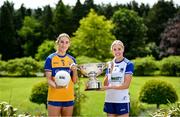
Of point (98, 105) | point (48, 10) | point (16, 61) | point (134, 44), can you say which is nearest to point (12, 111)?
point (98, 105)

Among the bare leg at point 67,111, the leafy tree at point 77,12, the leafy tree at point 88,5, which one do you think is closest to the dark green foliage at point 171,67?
the leafy tree at point 77,12

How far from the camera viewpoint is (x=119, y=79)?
20.3ft

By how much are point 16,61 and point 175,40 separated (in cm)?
1757

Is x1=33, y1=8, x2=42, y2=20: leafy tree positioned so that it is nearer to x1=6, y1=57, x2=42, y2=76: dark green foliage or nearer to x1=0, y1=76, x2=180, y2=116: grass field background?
x1=6, y1=57, x2=42, y2=76: dark green foliage

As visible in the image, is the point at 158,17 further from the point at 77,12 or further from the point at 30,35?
the point at 30,35

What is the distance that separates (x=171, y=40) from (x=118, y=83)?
39629 millimetres

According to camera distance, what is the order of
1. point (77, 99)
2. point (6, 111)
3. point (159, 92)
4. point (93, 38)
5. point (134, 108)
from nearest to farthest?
point (6, 111) < point (77, 99) < point (134, 108) < point (159, 92) < point (93, 38)

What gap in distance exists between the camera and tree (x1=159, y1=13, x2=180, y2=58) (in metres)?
44.5

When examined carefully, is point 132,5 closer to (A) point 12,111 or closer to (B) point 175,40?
(B) point 175,40

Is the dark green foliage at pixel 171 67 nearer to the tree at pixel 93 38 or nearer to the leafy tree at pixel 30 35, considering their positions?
the tree at pixel 93 38

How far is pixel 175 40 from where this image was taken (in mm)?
44688

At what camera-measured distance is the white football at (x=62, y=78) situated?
6129 millimetres

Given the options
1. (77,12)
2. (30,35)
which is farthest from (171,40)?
(30,35)

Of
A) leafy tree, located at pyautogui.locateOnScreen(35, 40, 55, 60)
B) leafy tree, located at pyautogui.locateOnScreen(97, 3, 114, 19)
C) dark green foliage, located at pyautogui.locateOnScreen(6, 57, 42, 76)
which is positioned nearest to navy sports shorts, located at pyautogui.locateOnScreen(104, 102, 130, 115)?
dark green foliage, located at pyautogui.locateOnScreen(6, 57, 42, 76)
